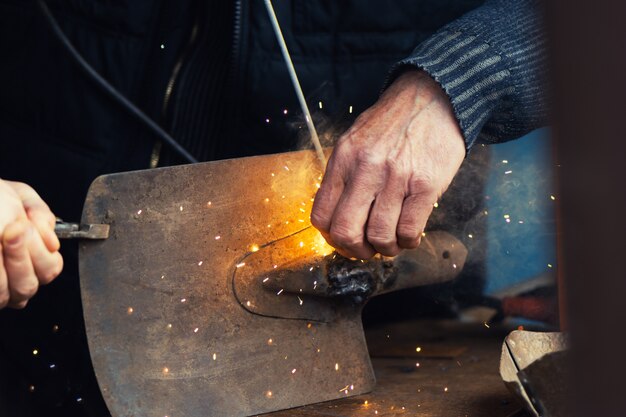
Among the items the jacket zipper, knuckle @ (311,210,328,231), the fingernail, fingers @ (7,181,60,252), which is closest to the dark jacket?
the jacket zipper

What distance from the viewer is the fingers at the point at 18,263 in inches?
42.5

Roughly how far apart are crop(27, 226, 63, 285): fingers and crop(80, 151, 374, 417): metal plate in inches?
5.8

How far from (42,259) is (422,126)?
2.05ft

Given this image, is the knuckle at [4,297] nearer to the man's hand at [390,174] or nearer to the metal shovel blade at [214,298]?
the metal shovel blade at [214,298]

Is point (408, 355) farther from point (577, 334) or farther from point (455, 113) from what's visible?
point (577, 334)

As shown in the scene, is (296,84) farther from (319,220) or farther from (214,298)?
(214,298)

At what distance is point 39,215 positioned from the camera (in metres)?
1.16

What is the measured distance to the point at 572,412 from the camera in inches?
10.1

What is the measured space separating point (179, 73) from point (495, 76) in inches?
25.6

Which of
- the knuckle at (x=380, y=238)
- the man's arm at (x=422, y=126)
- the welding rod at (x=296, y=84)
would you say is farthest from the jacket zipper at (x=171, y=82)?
the knuckle at (x=380, y=238)

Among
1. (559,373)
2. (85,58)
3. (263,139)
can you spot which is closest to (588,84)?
(559,373)

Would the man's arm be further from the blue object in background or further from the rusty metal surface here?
the blue object in background

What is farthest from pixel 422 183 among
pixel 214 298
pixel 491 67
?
pixel 214 298

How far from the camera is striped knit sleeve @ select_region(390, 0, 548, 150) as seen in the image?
4.42 ft
